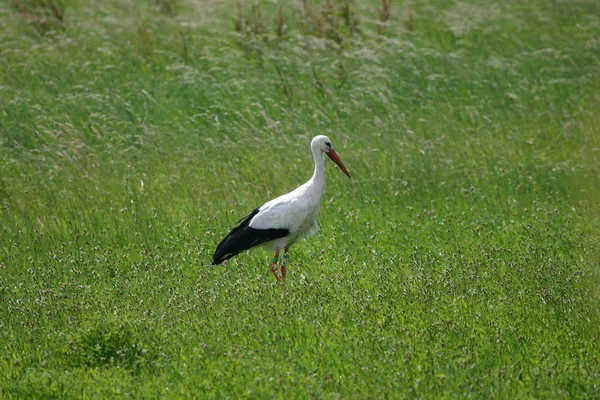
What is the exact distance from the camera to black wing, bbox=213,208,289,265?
296 inches

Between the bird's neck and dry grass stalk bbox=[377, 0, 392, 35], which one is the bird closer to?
the bird's neck

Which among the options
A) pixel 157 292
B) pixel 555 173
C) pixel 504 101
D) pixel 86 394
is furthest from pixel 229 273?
pixel 504 101

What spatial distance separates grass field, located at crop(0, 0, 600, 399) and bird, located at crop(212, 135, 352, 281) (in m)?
0.25

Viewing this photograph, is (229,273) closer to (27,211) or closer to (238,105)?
(27,211)

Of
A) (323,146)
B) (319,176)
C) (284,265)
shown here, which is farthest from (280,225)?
(323,146)

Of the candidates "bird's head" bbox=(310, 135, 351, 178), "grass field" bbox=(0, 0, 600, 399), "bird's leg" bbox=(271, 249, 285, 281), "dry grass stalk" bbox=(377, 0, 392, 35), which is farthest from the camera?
"dry grass stalk" bbox=(377, 0, 392, 35)

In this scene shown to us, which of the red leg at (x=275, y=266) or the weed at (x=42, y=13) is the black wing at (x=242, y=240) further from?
the weed at (x=42, y=13)

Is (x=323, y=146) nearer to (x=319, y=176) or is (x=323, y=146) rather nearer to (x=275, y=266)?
(x=319, y=176)

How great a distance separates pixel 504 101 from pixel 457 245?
435 centimetres

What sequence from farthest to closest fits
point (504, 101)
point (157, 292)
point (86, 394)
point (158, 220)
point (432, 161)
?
point (504, 101) → point (432, 161) → point (158, 220) → point (157, 292) → point (86, 394)

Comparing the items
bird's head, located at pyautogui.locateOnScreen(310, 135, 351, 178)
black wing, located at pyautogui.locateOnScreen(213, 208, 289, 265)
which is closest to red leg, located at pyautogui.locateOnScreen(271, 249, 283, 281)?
black wing, located at pyautogui.locateOnScreen(213, 208, 289, 265)

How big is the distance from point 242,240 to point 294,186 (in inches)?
94.9

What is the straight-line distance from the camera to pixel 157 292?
7.32 meters

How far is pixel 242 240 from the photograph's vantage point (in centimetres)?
755
